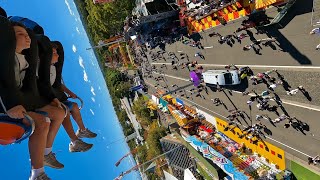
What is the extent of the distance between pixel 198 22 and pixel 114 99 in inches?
2682

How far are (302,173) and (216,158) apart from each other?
11.0m

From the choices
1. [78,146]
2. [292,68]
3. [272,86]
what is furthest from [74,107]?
[272,86]

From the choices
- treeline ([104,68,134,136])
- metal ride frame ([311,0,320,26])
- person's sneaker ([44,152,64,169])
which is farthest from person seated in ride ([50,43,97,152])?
treeline ([104,68,134,136])

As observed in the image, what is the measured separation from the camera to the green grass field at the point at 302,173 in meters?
27.1

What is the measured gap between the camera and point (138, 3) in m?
54.2

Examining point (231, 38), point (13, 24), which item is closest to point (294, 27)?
point (231, 38)

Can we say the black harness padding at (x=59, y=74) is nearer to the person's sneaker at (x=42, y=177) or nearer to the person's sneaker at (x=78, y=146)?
the person's sneaker at (x=78, y=146)

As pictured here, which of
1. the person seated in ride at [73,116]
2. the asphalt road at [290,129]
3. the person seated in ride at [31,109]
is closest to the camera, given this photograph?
the person seated in ride at [31,109]

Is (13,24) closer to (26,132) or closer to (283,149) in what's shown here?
(26,132)

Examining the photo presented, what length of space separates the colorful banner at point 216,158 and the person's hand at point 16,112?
28.6 metres

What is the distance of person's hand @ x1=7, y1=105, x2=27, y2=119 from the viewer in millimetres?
6746

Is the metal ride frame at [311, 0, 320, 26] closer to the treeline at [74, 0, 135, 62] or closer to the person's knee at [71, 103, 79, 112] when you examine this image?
the person's knee at [71, 103, 79, 112]

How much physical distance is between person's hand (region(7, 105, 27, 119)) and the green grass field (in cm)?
2500

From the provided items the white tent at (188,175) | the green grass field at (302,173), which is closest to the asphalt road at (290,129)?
the green grass field at (302,173)
